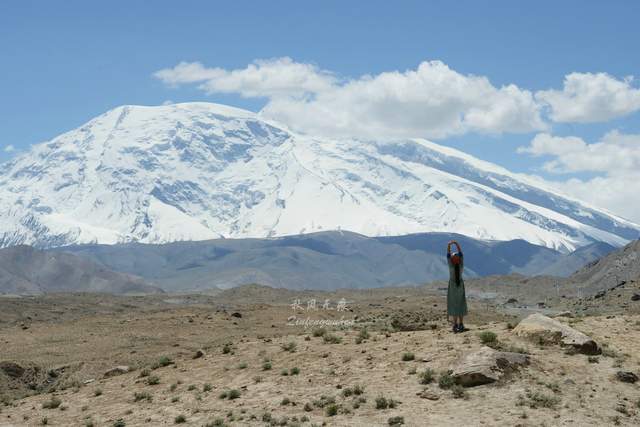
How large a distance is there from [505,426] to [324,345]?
1135 centimetres

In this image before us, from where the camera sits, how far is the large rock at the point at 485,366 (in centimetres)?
2409

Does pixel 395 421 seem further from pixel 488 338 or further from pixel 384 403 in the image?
pixel 488 338

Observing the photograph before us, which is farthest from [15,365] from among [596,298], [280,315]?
[596,298]

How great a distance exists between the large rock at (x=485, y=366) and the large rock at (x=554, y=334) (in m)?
2.13

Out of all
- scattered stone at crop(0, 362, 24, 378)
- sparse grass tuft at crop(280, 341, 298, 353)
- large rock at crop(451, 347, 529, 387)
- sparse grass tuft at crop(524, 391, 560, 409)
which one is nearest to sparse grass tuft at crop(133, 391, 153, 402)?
sparse grass tuft at crop(280, 341, 298, 353)

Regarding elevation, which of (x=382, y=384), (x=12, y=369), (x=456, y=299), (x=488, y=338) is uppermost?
(x=456, y=299)

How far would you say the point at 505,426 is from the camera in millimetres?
21375

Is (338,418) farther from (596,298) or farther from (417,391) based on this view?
(596,298)

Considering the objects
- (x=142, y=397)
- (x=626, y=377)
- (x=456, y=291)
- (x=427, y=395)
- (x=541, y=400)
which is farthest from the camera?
A: (x=456, y=291)

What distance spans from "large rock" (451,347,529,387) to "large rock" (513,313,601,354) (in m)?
2.13

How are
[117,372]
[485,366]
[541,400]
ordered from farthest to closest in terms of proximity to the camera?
[117,372] → [485,366] → [541,400]

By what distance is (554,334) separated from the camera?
27.2 meters

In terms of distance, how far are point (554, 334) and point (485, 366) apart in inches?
157

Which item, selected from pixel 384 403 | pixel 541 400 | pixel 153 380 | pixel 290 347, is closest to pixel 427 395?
pixel 384 403
